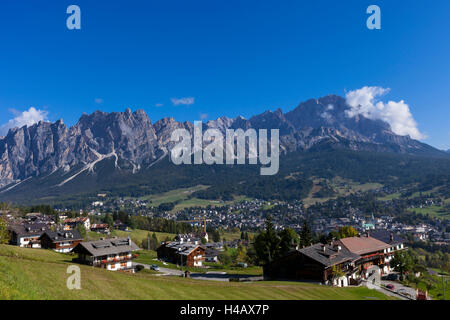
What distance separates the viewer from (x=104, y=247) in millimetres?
76625

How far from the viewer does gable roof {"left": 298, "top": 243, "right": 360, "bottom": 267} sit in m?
57.3

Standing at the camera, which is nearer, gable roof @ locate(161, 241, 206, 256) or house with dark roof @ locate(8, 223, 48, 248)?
house with dark roof @ locate(8, 223, 48, 248)

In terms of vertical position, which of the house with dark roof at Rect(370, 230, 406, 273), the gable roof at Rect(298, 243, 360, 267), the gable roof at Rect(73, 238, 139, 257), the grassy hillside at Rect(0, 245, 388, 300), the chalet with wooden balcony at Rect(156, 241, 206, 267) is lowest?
the chalet with wooden balcony at Rect(156, 241, 206, 267)

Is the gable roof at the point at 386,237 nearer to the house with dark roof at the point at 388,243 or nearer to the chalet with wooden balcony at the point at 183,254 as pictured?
the house with dark roof at the point at 388,243

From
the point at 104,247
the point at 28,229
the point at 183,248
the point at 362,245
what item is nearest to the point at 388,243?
the point at 362,245

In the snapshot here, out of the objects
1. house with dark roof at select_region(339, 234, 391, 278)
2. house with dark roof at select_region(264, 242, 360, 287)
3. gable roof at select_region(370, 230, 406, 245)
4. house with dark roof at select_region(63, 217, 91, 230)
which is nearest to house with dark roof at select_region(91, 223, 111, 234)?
house with dark roof at select_region(63, 217, 91, 230)

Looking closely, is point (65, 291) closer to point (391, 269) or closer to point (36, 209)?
point (391, 269)

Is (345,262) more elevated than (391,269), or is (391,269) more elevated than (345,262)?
(345,262)

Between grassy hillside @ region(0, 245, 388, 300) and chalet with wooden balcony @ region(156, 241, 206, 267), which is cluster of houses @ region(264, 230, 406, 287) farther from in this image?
chalet with wooden balcony @ region(156, 241, 206, 267)
